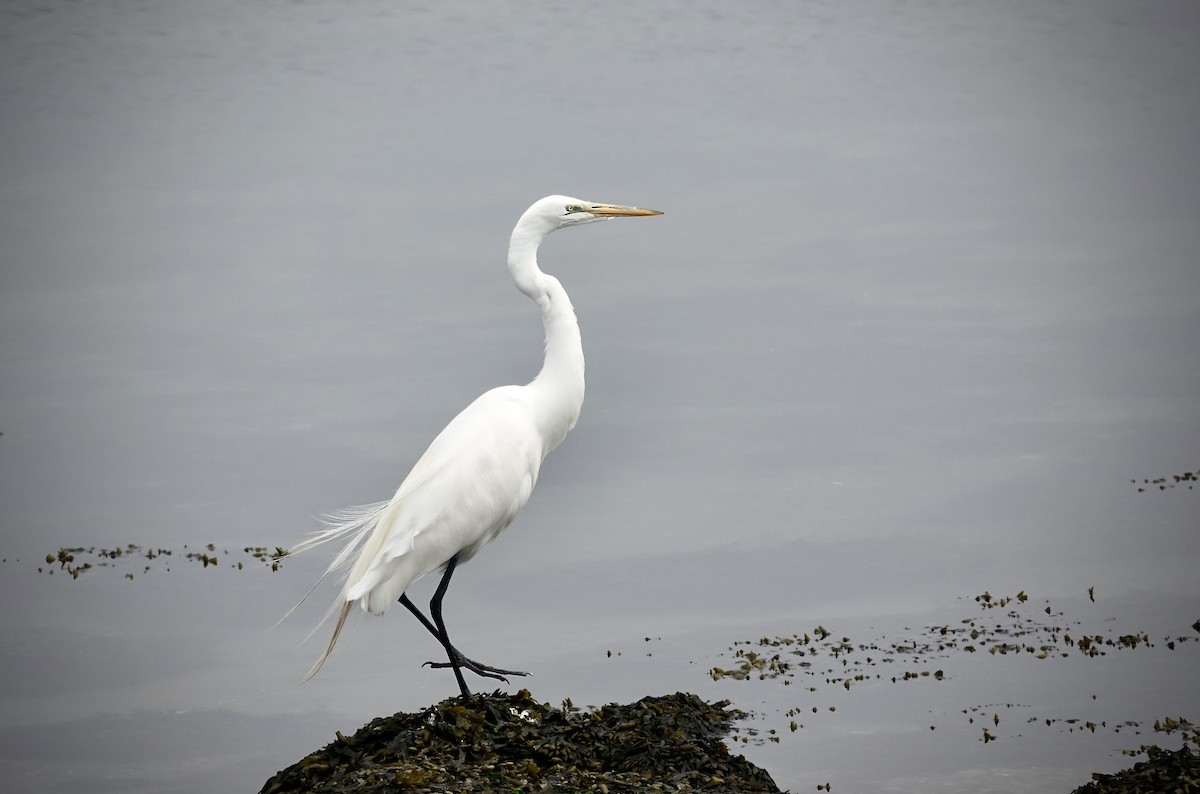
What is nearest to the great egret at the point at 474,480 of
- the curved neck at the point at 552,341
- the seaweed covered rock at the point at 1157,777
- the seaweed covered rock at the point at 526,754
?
the curved neck at the point at 552,341

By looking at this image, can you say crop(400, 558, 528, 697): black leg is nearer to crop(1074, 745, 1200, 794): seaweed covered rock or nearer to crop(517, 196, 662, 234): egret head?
crop(517, 196, 662, 234): egret head

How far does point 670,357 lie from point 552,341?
3080 millimetres

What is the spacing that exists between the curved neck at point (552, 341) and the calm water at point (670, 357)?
1.02 metres

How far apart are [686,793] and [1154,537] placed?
319cm

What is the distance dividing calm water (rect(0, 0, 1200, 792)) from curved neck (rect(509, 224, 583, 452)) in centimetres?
102

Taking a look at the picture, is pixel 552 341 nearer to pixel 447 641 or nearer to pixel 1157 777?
pixel 447 641

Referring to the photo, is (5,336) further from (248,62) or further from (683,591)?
(248,62)

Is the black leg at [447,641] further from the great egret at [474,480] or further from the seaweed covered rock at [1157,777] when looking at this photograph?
the seaweed covered rock at [1157,777]

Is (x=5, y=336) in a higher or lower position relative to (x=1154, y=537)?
higher

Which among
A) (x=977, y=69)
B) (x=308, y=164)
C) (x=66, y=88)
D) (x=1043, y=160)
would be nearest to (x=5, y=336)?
(x=308, y=164)

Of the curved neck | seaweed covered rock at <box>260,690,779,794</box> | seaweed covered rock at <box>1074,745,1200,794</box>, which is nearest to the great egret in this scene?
the curved neck

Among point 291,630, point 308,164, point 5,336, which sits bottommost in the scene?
point 291,630

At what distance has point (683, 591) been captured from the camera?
6531 millimetres

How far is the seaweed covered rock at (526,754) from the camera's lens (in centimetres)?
458
